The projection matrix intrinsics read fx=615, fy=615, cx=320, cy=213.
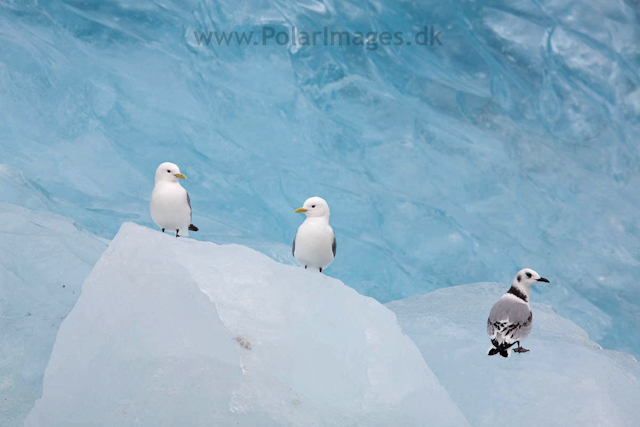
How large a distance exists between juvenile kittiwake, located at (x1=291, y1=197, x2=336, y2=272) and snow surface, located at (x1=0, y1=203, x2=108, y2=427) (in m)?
1.45

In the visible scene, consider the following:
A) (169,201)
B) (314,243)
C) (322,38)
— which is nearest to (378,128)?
(322,38)

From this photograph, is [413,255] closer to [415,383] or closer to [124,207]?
[124,207]

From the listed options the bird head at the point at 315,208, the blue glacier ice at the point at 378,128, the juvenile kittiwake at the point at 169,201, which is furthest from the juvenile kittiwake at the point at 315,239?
the blue glacier ice at the point at 378,128

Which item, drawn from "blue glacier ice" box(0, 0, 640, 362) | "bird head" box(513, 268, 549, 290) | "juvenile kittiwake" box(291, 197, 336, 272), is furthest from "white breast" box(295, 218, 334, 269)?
"blue glacier ice" box(0, 0, 640, 362)

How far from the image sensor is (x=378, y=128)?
25.7ft

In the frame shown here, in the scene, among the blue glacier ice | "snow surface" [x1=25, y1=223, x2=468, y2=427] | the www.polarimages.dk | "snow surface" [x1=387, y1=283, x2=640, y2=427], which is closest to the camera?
"snow surface" [x1=25, y1=223, x2=468, y2=427]

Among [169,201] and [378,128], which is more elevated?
[169,201]

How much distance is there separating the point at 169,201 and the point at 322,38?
5.42 metres

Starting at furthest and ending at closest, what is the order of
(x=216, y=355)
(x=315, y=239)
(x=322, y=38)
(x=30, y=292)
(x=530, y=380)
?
(x=322, y=38) → (x=30, y=292) → (x=530, y=380) → (x=315, y=239) → (x=216, y=355)

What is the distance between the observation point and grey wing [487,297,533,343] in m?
2.90

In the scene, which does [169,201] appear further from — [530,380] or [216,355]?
[530,380]

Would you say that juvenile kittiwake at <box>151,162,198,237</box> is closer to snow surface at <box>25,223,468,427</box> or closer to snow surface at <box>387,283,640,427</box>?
snow surface at <box>25,223,468,427</box>

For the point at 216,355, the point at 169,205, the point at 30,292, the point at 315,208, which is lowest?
the point at 30,292

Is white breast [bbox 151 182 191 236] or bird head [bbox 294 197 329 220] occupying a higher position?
bird head [bbox 294 197 329 220]
